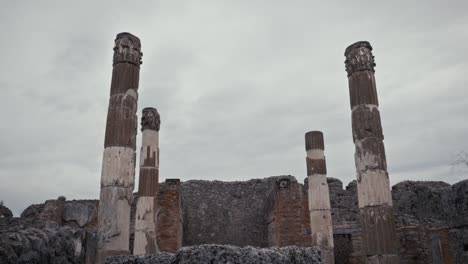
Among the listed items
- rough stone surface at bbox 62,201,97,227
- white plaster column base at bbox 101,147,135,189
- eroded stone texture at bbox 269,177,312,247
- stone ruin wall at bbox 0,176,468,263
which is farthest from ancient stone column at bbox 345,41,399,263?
rough stone surface at bbox 62,201,97,227

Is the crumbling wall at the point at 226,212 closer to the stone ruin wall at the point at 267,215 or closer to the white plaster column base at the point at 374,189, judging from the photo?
the stone ruin wall at the point at 267,215

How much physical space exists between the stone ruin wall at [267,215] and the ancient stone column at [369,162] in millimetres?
2124

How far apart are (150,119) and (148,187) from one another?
211 centimetres

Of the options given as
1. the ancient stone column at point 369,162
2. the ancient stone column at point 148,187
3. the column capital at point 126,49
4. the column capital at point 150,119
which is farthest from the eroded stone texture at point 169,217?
the ancient stone column at point 369,162

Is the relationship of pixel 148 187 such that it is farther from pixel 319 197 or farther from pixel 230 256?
pixel 230 256

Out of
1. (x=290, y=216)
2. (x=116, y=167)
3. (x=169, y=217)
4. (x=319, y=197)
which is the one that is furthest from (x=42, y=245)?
(x=290, y=216)

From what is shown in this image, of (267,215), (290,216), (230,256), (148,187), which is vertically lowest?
(230,256)

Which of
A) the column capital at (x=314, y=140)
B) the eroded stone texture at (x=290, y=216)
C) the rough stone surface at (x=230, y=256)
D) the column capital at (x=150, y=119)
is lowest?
the rough stone surface at (x=230, y=256)

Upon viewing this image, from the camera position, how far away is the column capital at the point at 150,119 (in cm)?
1239

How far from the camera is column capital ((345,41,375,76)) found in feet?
28.9

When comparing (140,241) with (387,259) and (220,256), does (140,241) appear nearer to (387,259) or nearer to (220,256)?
(387,259)

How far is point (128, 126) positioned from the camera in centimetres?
807

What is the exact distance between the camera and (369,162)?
8383mm

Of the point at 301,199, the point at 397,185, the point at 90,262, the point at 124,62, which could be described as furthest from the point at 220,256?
the point at 397,185
